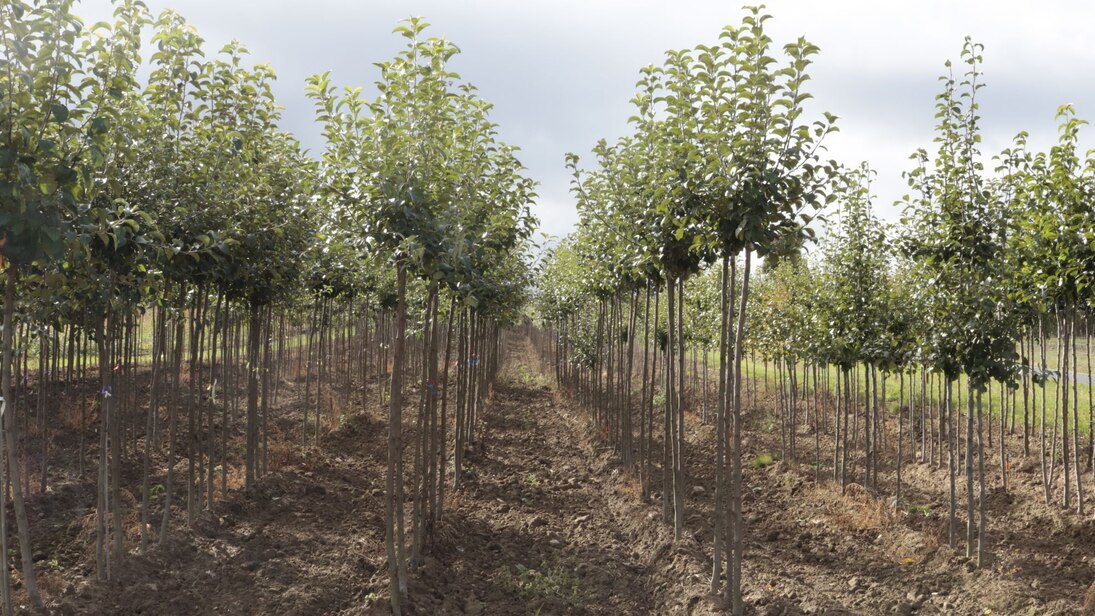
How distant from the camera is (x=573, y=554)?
9445 mm

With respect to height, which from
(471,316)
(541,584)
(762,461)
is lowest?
(541,584)

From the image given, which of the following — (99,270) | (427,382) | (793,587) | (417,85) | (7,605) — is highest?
(417,85)

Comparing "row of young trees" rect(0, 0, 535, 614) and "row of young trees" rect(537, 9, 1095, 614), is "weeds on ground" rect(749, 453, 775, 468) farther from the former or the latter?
"row of young trees" rect(0, 0, 535, 614)

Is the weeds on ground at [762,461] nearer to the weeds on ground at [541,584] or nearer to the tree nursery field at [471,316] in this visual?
the tree nursery field at [471,316]

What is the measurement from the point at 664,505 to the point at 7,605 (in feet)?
23.5

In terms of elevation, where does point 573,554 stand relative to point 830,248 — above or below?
below

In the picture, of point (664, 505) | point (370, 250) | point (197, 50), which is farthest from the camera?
point (664, 505)

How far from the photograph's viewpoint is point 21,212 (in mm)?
4586

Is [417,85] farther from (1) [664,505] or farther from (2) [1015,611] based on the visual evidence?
(2) [1015,611]

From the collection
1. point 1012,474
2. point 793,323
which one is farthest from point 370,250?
point 1012,474

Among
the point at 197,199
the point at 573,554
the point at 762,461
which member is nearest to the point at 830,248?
the point at 762,461

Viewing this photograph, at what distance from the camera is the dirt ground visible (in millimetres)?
7562

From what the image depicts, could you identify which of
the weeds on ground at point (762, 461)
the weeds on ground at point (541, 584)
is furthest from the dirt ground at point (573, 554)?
the weeds on ground at point (762, 461)

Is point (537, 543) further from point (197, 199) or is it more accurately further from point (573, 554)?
point (197, 199)
